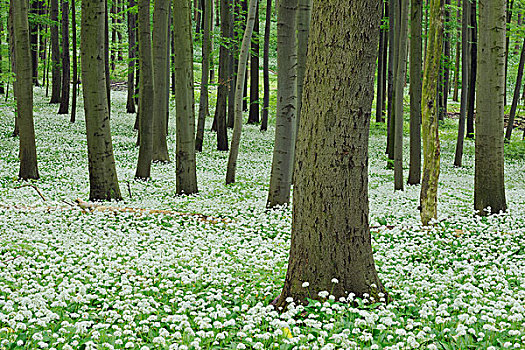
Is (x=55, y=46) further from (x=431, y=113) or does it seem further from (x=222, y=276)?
(x=222, y=276)

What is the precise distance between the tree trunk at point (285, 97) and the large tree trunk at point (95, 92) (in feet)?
12.6

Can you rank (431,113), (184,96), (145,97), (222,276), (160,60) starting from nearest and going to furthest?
(222,276) → (431,113) → (184,96) → (160,60) → (145,97)

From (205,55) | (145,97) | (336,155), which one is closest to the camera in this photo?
(336,155)

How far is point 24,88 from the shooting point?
12.6 m

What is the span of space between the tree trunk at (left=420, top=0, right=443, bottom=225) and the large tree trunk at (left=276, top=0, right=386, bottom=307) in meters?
4.36

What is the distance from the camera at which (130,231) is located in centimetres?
853

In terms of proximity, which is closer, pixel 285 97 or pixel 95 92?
pixel 285 97

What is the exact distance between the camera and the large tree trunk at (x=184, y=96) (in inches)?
464

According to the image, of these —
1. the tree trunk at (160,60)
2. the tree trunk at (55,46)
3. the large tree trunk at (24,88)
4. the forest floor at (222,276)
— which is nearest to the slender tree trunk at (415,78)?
the forest floor at (222,276)

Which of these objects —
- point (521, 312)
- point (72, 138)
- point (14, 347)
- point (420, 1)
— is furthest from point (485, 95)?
point (72, 138)

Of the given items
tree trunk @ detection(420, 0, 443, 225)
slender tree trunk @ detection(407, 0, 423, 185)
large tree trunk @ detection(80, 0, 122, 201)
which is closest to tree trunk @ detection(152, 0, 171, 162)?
large tree trunk @ detection(80, 0, 122, 201)

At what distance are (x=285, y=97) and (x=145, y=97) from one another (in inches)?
228

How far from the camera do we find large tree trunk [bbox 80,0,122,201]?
1029 cm

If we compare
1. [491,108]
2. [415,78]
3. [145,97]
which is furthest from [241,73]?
[491,108]
